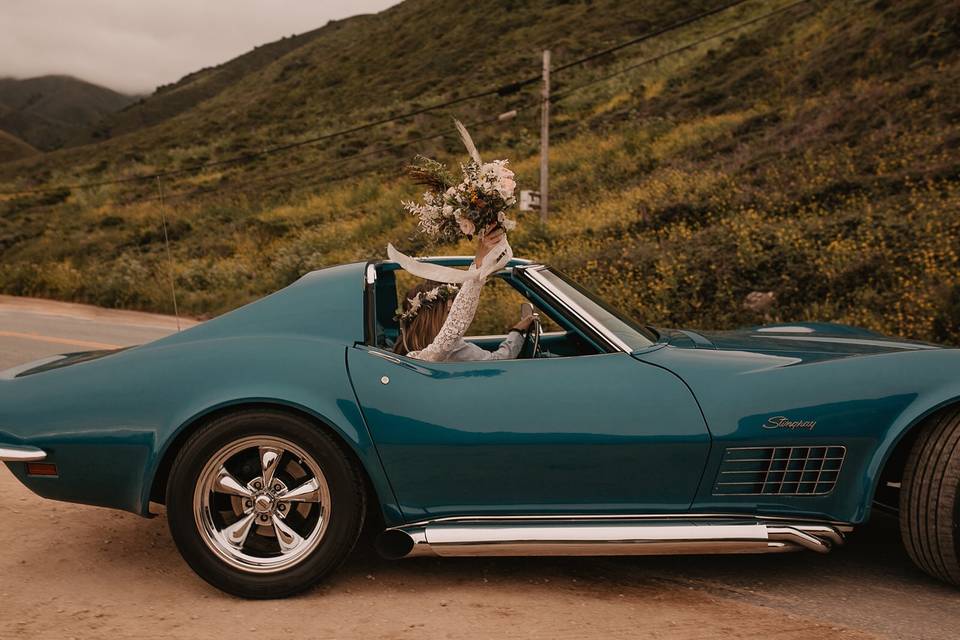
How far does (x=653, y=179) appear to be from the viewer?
2062 centimetres

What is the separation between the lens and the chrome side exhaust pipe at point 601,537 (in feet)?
10.1

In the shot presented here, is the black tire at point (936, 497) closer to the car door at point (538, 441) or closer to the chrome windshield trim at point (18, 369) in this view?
the car door at point (538, 441)

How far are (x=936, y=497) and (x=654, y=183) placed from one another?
17413 mm

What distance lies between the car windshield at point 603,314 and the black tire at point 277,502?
115 centimetres

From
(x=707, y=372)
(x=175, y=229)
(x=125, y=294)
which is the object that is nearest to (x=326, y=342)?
(x=707, y=372)

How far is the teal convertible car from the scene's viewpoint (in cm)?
309

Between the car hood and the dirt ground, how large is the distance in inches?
41.2

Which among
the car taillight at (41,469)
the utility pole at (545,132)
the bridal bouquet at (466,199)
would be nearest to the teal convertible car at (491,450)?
the car taillight at (41,469)

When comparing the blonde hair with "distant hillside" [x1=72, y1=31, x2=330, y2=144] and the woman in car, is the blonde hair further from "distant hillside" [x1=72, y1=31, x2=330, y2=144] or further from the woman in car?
"distant hillside" [x1=72, y1=31, x2=330, y2=144]

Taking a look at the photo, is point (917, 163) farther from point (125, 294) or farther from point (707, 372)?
point (125, 294)

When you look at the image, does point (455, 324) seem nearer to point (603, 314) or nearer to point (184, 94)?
point (603, 314)

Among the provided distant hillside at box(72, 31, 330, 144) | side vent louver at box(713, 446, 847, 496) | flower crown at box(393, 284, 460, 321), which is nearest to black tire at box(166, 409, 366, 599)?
flower crown at box(393, 284, 460, 321)

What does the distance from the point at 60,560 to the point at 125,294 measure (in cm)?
1616

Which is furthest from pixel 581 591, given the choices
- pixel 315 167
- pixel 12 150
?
pixel 12 150
